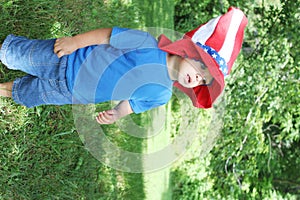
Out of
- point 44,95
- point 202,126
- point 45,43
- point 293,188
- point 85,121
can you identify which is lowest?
point 293,188

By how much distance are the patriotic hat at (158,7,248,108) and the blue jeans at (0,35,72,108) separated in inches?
23.4

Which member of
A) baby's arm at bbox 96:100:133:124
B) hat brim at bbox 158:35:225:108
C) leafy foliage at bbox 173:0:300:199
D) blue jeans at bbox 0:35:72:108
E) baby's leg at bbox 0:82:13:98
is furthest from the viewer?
leafy foliage at bbox 173:0:300:199

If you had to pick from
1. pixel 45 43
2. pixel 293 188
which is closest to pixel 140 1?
pixel 45 43

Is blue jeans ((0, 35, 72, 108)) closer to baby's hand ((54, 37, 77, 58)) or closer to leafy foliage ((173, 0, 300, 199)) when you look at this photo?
baby's hand ((54, 37, 77, 58))

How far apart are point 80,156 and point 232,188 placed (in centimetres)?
269

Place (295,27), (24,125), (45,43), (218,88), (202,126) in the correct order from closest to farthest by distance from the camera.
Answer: (218,88) < (45,43) < (24,125) < (295,27) < (202,126)

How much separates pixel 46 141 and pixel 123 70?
1072mm

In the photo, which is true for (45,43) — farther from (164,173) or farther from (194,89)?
(164,173)

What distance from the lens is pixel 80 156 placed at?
3.34 metres

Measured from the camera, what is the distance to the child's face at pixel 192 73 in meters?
2.15

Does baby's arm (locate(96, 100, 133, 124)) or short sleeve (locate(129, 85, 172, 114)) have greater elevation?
short sleeve (locate(129, 85, 172, 114))

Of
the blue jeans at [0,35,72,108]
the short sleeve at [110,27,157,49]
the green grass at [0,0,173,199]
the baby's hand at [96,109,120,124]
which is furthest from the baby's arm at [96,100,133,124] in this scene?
the green grass at [0,0,173,199]

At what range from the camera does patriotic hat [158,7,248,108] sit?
6.98 ft

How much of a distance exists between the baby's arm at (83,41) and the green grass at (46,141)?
72 centimetres
